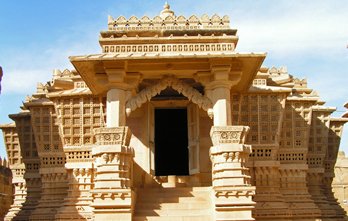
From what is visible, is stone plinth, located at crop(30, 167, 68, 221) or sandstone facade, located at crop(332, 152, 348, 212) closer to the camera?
stone plinth, located at crop(30, 167, 68, 221)

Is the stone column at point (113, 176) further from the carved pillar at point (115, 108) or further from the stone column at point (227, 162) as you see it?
the stone column at point (227, 162)

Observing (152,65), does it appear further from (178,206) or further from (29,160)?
(29,160)

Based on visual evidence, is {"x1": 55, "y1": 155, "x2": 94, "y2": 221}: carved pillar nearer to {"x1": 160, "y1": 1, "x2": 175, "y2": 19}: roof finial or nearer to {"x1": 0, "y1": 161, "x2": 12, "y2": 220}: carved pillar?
{"x1": 160, "y1": 1, "x2": 175, "y2": 19}: roof finial

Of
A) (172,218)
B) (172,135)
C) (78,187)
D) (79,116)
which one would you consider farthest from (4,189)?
(172,218)

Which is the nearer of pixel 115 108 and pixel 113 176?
pixel 113 176

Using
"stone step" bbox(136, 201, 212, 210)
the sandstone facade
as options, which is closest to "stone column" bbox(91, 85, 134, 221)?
"stone step" bbox(136, 201, 212, 210)

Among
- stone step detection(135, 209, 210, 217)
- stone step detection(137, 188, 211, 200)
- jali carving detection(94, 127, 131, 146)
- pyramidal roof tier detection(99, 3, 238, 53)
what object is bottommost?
stone step detection(135, 209, 210, 217)

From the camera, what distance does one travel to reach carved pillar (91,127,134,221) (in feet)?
36.7

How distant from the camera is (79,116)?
14.2 meters

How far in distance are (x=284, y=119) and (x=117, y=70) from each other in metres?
5.57

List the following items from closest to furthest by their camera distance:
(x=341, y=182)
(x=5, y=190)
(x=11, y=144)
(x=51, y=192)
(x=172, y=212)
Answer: (x=172, y=212) → (x=51, y=192) → (x=11, y=144) → (x=5, y=190) → (x=341, y=182)

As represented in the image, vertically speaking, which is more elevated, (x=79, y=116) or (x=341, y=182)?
(x=79, y=116)

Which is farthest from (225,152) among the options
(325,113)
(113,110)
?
(325,113)

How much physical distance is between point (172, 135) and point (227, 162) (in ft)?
20.4
